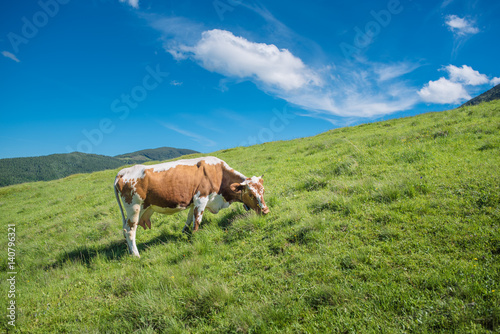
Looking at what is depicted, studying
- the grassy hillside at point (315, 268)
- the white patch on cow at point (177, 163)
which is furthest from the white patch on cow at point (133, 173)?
the grassy hillside at point (315, 268)

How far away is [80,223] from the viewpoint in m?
11.7

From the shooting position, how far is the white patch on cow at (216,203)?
25.7 feet

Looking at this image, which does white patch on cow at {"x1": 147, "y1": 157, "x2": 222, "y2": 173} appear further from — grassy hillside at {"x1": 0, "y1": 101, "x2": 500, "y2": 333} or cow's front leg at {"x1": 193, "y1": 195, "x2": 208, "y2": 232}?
grassy hillside at {"x1": 0, "y1": 101, "x2": 500, "y2": 333}

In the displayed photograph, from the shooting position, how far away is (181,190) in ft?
23.8

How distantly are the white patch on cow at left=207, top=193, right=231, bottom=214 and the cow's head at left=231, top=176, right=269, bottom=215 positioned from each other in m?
0.66

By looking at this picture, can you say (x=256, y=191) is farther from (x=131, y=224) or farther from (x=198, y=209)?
(x=131, y=224)

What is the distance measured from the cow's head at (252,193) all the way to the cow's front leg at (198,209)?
3.39 feet

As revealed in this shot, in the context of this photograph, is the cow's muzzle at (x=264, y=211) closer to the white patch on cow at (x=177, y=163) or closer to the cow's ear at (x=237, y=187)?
the cow's ear at (x=237, y=187)

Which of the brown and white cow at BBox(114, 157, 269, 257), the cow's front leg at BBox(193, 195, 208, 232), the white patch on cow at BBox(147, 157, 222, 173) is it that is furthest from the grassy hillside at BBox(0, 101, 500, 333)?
the white patch on cow at BBox(147, 157, 222, 173)

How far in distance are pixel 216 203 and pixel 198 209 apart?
2.80ft

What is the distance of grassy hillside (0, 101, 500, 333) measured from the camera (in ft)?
10.3

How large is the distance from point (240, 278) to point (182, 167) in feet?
13.9

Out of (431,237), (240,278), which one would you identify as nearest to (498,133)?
(431,237)

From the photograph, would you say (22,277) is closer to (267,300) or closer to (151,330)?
(151,330)
